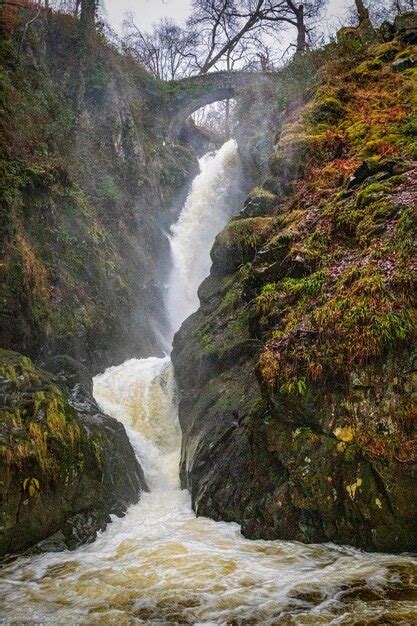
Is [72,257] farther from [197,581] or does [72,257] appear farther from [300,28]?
[300,28]

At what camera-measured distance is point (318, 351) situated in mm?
5723

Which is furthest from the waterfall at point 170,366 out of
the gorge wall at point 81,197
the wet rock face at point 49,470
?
the wet rock face at point 49,470

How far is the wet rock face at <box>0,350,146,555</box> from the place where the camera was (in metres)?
5.79

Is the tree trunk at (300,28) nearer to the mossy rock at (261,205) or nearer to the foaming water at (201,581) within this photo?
the mossy rock at (261,205)

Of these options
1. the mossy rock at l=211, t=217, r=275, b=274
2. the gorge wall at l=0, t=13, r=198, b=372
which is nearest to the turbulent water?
the gorge wall at l=0, t=13, r=198, b=372

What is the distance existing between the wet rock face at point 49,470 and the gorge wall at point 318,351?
153 cm

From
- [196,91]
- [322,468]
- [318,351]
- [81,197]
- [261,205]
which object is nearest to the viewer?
[322,468]

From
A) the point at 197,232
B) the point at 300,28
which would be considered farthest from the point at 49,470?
the point at 300,28

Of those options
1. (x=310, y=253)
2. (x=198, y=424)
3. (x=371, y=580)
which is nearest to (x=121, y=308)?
(x=198, y=424)

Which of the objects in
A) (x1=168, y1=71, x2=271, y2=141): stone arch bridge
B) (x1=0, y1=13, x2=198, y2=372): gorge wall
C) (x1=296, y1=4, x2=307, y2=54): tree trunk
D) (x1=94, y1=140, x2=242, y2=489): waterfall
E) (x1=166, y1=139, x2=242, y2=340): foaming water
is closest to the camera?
(x1=94, y1=140, x2=242, y2=489): waterfall

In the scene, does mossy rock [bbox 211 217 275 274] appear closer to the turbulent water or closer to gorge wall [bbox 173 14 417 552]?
gorge wall [bbox 173 14 417 552]

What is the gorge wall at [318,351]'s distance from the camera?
5020 mm

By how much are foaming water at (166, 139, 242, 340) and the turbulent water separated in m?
12.8

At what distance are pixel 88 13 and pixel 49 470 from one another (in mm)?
19454
